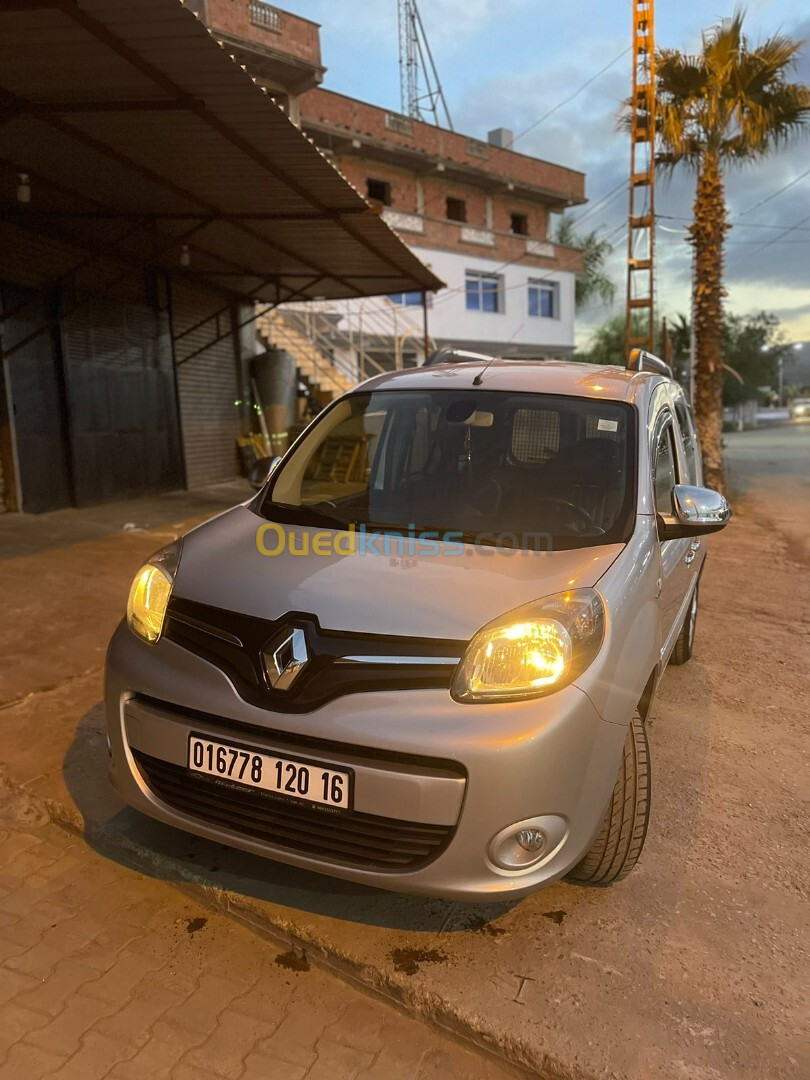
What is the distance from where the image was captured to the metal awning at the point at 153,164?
4.74 meters

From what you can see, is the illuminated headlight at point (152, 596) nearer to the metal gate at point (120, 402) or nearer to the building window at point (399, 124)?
the metal gate at point (120, 402)

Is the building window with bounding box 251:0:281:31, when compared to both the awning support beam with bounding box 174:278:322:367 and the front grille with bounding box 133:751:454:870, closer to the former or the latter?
the awning support beam with bounding box 174:278:322:367

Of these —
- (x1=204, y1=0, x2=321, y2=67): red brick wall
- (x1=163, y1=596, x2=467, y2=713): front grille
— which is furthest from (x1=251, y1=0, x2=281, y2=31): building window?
(x1=163, y1=596, x2=467, y2=713): front grille

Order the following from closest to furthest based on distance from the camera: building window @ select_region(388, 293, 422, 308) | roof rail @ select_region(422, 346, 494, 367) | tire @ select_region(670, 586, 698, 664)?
roof rail @ select_region(422, 346, 494, 367), tire @ select_region(670, 586, 698, 664), building window @ select_region(388, 293, 422, 308)

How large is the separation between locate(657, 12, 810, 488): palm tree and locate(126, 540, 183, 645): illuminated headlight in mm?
11117

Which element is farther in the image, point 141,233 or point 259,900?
point 141,233

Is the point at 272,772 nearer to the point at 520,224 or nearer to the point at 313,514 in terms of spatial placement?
the point at 313,514

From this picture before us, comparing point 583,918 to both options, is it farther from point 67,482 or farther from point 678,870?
point 67,482

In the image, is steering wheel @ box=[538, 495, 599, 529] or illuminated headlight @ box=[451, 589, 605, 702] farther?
steering wheel @ box=[538, 495, 599, 529]

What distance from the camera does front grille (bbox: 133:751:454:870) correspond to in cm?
206

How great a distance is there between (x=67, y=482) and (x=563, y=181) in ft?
85.0

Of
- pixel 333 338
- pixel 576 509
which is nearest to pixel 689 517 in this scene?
pixel 576 509

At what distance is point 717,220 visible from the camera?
12.5 meters

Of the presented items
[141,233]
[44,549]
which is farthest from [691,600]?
[141,233]
